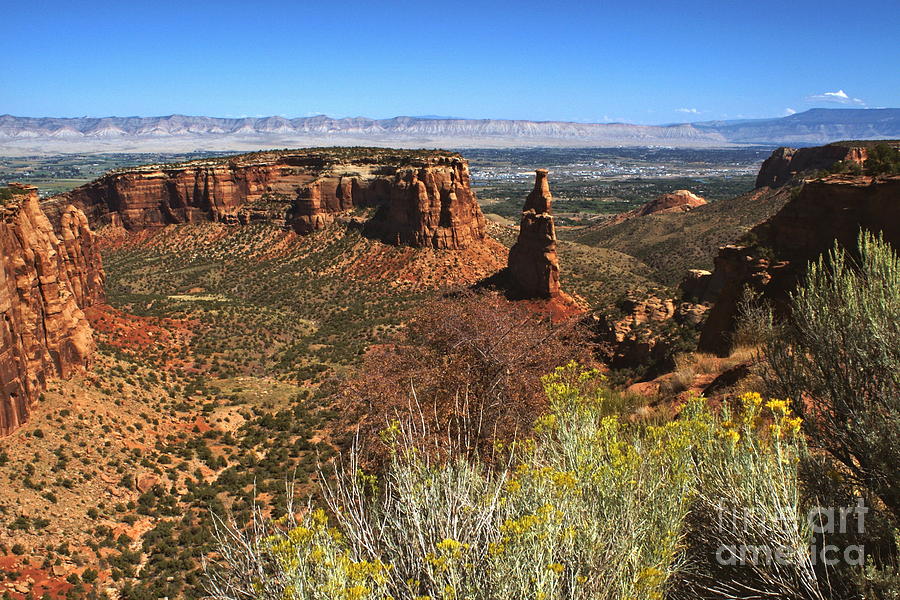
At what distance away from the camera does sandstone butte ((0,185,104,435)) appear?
18.0 m

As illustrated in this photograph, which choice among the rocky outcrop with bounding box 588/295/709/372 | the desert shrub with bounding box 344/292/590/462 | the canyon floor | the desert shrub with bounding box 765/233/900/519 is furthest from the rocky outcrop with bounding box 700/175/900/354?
the canyon floor

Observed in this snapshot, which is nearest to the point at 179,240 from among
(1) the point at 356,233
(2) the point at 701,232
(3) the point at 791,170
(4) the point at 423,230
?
(1) the point at 356,233

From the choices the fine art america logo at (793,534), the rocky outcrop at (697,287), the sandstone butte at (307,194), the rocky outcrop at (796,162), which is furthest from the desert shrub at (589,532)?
the rocky outcrop at (796,162)

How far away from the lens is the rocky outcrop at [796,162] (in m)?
89.8

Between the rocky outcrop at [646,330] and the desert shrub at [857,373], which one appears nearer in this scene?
the desert shrub at [857,373]

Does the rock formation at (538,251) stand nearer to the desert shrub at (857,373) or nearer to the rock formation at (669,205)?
the desert shrub at (857,373)

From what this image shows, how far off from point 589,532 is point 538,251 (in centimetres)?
3454

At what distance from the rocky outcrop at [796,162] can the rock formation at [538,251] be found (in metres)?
69.6

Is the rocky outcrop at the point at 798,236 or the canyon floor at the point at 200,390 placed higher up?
the rocky outcrop at the point at 798,236

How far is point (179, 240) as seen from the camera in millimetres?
71688

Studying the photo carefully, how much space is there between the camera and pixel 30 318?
20.1 m

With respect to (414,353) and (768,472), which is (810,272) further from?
(414,353)

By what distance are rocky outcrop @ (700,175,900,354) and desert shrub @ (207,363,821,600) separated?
32.4ft

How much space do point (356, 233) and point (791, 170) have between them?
84.2m
